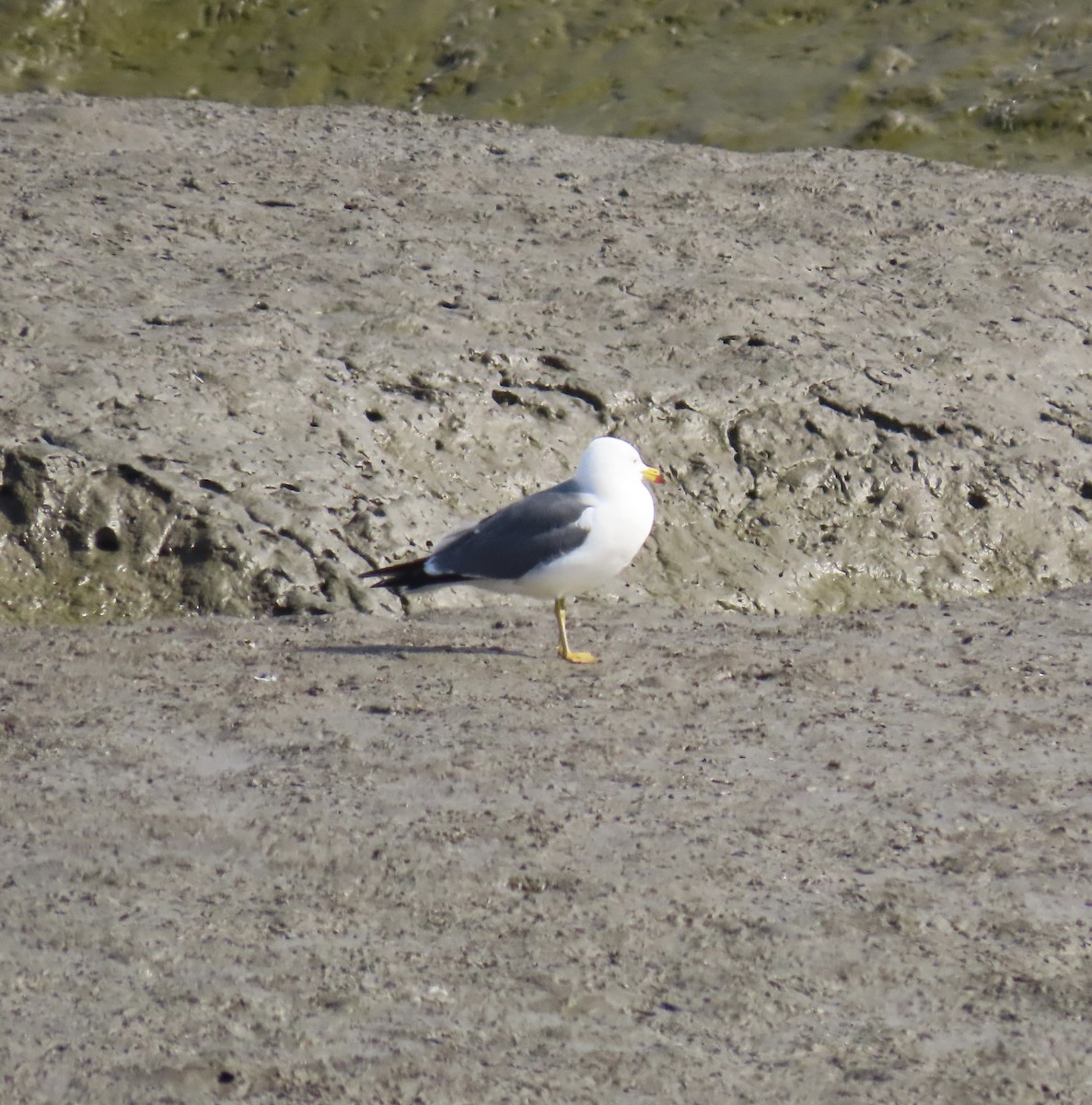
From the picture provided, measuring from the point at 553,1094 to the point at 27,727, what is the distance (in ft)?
8.73

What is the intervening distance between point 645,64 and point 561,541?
Result: 10.7 meters

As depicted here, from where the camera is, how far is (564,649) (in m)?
6.83

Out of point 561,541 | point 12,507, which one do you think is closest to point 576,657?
point 561,541

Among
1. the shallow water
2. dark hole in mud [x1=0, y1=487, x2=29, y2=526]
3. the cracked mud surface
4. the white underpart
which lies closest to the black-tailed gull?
the white underpart

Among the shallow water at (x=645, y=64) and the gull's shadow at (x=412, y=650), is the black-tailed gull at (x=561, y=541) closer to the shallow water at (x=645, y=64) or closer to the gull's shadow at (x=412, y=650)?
the gull's shadow at (x=412, y=650)

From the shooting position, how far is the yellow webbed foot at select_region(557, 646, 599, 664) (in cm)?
679

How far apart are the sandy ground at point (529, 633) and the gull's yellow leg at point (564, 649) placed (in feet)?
0.23

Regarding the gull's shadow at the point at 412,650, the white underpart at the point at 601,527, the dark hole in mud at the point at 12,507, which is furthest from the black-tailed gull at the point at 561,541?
the dark hole in mud at the point at 12,507

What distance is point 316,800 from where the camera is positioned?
531 centimetres

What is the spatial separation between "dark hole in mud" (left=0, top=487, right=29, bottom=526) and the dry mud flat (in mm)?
625

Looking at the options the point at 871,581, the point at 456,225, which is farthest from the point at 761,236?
the point at 871,581

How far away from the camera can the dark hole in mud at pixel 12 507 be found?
24.3 ft

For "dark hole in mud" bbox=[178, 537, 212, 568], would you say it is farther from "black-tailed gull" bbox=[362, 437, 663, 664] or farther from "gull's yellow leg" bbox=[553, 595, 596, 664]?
"gull's yellow leg" bbox=[553, 595, 596, 664]

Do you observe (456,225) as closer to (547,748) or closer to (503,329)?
(503,329)
